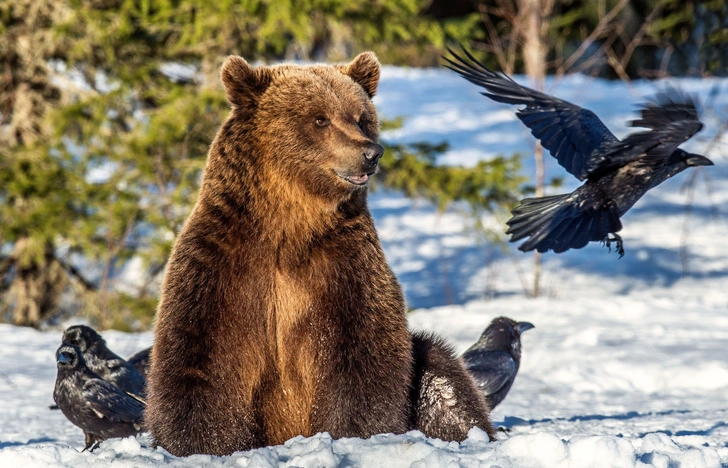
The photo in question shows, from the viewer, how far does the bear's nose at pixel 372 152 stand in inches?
131

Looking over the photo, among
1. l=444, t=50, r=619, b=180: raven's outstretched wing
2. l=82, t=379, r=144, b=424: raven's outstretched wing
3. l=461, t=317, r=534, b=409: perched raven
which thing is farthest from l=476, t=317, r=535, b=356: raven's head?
l=82, t=379, r=144, b=424: raven's outstretched wing

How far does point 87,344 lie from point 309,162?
8.48 ft

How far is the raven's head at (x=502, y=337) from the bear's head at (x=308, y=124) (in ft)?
8.20

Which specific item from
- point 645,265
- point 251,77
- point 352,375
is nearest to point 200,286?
point 352,375

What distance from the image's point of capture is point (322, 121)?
3.54 meters

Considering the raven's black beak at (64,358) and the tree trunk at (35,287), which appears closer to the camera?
the raven's black beak at (64,358)

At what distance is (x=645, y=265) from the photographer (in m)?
14.7

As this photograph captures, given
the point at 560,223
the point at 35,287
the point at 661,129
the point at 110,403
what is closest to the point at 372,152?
the point at 560,223

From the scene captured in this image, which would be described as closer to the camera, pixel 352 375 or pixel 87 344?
pixel 352 375

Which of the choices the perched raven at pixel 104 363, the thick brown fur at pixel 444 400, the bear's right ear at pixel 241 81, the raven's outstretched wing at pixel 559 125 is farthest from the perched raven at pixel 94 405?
the raven's outstretched wing at pixel 559 125

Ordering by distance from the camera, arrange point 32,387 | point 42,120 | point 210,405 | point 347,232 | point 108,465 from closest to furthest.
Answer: point 108,465, point 210,405, point 347,232, point 32,387, point 42,120

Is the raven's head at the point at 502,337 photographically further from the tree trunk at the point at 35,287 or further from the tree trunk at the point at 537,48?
the tree trunk at the point at 35,287

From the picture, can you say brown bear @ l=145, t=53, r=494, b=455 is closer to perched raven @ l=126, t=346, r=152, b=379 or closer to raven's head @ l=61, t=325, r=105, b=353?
raven's head @ l=61, t=325, r=105, b=353

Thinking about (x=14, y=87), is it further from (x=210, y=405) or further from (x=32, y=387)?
(x=210, y=405)
